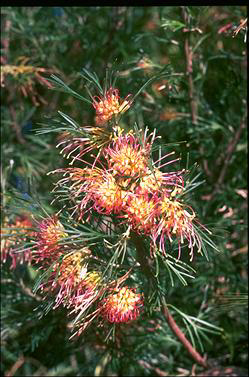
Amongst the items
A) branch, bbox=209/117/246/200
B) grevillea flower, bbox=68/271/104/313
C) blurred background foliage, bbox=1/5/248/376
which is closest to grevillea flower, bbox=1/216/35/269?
blurred background foliage, bbox=1/5/248/376

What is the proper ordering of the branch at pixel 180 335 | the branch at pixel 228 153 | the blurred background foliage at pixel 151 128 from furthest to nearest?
the branch at pixel 228 153 < the blurred background foliage at pixel 151 128 < the branch at pixel 180 335

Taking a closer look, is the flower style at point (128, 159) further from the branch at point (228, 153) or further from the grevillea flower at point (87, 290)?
the branch at point (228, 153)

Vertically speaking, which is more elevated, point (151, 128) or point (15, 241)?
point (151, 128)

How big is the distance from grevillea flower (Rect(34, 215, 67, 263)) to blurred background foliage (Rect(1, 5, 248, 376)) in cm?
12

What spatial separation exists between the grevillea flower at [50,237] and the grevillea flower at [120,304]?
2.8 inches

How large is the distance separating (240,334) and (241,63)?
0.47 metres

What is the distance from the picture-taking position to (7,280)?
104 cm

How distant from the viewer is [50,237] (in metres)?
0.68

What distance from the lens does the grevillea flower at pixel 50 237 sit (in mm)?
672

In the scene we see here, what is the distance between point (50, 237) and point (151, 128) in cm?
51

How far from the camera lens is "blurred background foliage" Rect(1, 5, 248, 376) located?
99 cm

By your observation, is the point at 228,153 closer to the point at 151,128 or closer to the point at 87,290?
the point at 151,128

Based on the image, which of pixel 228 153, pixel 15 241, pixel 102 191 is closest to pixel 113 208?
pixel 102 191

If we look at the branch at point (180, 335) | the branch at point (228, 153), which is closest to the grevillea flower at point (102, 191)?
the branch at point (180, 335)
